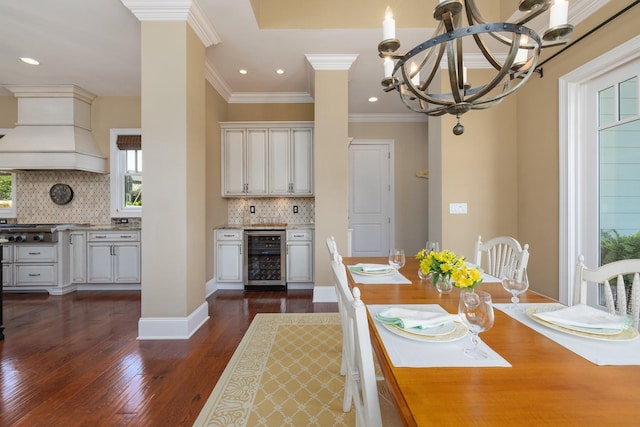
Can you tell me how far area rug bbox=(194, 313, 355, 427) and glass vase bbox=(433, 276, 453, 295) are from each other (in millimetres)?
860

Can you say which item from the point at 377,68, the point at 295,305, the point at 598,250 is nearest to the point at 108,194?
the point at 295,305

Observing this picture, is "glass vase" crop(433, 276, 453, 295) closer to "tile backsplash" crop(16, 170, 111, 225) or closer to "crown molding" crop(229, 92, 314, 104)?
"crown molding" crop(229, 92, 314, 104)

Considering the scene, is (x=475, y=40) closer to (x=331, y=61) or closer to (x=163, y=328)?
(x=331, y=61)

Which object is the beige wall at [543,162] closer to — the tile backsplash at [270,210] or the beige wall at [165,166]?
the tile backsplash at [270,210]

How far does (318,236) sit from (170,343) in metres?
1.83

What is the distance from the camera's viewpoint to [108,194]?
4.64 m

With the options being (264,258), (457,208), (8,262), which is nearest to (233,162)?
(264,258)

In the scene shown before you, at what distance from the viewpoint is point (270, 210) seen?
485 cm

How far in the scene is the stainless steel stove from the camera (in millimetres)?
4000

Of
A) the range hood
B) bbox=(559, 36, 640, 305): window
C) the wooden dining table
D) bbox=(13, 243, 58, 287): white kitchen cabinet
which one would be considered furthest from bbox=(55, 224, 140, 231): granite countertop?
bbox=(559, 36, 640, 305): window

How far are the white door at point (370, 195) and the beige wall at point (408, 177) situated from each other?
0.16m

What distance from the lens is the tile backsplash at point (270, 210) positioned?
4.84 m

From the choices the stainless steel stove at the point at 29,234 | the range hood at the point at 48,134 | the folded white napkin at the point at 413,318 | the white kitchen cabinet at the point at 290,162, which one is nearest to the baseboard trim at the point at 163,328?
the folded white napkin at the point at 413,318

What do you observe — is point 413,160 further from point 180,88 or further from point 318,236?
point 180,88
